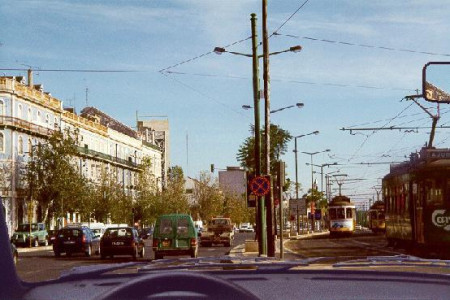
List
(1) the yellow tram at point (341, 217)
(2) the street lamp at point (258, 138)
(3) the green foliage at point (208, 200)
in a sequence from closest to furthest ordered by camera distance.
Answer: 1. (2) the street lamp at point (258, 138)
2. (1) the yellow tram at point (341, 217)
3. (3) the green foliage at point (208, 200)

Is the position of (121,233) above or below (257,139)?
below

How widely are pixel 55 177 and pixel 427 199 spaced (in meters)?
48.6

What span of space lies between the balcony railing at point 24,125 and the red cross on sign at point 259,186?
52.1 meters

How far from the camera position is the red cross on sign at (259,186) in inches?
1049

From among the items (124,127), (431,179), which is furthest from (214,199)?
(431,179)

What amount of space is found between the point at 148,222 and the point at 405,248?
66.8 metres

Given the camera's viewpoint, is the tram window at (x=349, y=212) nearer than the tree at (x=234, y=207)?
Yes

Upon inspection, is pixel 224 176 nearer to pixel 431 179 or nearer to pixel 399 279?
pixel 431 179

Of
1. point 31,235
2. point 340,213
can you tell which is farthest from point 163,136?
point 31,235

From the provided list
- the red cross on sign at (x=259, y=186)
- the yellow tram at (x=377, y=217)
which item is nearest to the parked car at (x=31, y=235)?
the yellow tram at (x=377, y=217)

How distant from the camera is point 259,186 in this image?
87.8 ft

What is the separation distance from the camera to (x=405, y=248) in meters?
38.4

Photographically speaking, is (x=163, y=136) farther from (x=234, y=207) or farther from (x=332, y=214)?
(x=332, y=214)

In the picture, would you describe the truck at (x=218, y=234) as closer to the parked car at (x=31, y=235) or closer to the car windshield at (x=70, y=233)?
the car windshield at (x=70, y=233)
